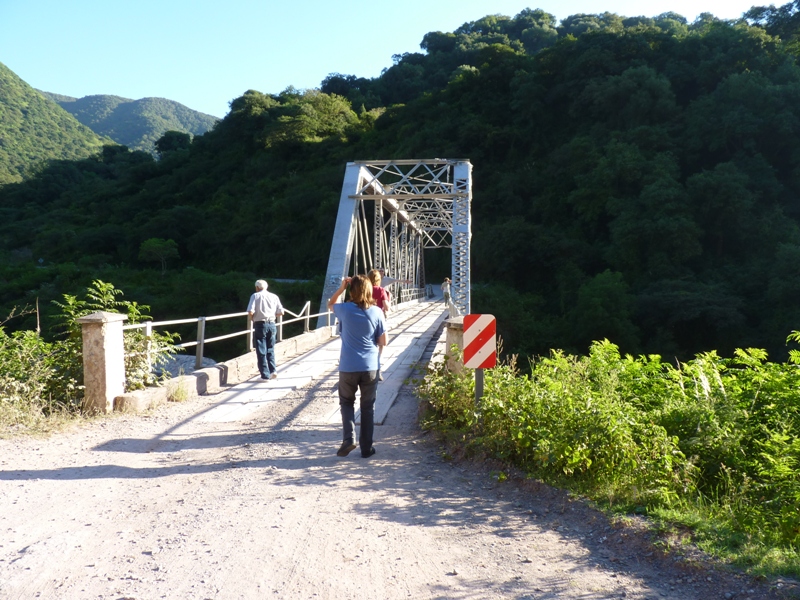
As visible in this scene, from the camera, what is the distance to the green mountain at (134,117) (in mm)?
104312

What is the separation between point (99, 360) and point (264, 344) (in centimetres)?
252

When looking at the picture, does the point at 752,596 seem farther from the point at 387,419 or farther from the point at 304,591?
the point at 387,419

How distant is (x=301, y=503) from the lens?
3.88 meters

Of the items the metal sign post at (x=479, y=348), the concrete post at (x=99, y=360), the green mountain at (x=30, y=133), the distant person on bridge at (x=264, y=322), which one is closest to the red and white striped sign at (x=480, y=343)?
the metal sign post at (x=479, y=348)

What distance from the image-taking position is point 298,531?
3.42 meters

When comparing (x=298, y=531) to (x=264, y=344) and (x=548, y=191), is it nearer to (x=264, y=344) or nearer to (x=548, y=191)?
(x=264, y=344)

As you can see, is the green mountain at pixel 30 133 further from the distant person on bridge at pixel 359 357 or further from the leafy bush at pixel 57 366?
the distant person on bridge at pixel 359 357

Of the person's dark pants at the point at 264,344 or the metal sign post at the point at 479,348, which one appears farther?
the person's dark pants at the point at 264,344

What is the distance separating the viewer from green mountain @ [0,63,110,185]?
73.0 m

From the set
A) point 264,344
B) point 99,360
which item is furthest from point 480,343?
point 264,344

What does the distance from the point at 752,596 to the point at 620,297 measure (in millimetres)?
29483

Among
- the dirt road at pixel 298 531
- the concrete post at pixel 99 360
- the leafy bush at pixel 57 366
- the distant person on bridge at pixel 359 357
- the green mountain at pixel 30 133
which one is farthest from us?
the green mountain at pixel 30 133

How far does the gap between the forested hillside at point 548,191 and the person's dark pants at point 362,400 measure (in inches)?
1024

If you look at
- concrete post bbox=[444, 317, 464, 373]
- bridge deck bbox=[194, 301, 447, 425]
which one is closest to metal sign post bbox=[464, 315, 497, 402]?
concrete post bbox=[444, 317, 464, 373]
